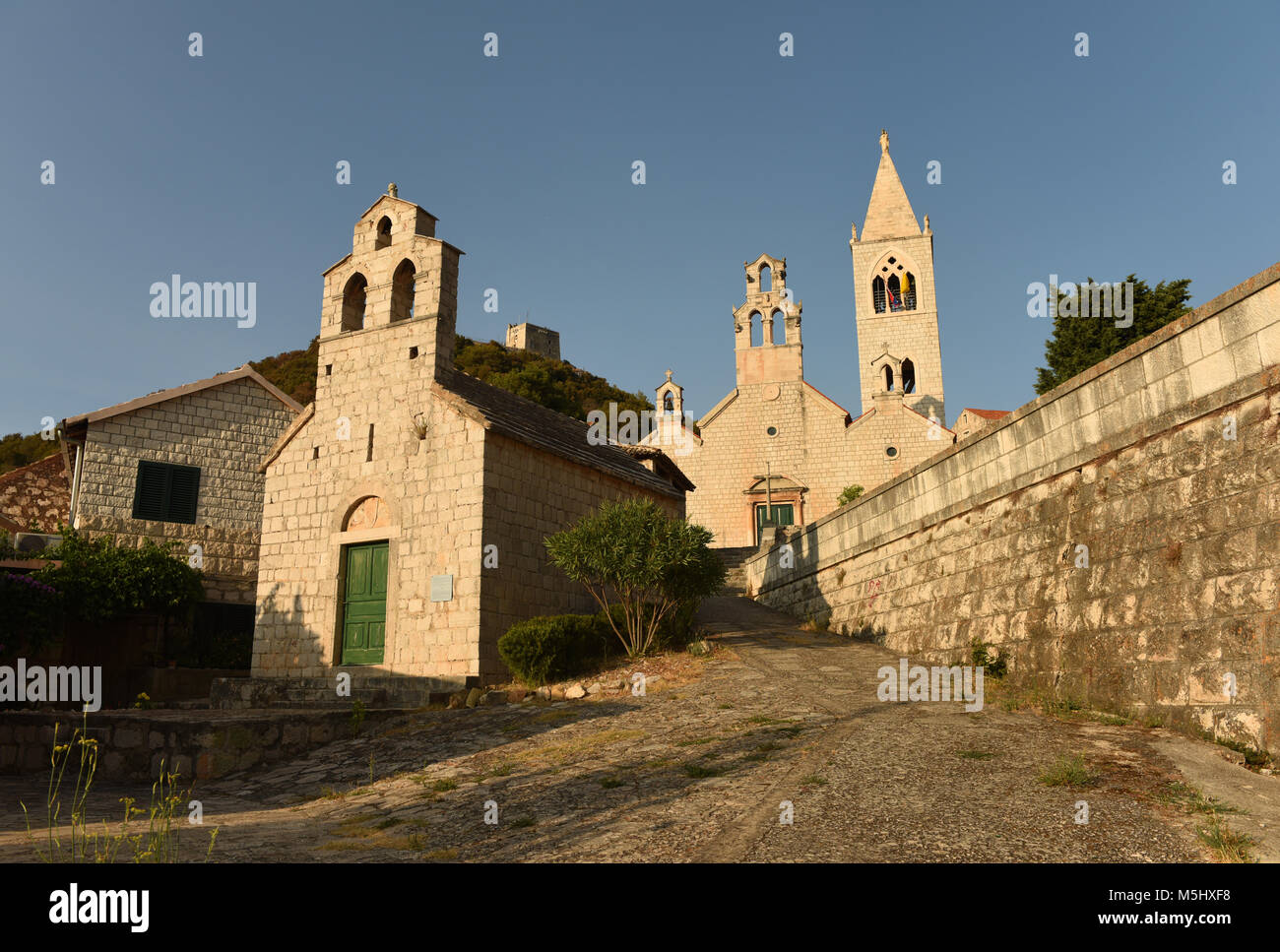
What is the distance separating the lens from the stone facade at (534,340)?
303ft

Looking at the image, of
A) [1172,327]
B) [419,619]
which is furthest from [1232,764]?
[419,619]

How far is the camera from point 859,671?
13023 mm

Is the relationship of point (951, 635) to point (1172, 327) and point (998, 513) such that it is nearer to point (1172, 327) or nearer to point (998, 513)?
point (998, 513)

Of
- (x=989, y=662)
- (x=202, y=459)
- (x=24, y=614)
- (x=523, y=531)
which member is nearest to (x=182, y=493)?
(x=202, y=459)

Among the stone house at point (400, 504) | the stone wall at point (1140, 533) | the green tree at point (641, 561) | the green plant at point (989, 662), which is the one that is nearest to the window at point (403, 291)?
the stone house at point (400, 504)

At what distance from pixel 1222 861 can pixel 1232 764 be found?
2537mm

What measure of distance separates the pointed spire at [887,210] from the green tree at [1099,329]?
2046cm

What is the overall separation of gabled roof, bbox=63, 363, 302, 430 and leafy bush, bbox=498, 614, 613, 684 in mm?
12904

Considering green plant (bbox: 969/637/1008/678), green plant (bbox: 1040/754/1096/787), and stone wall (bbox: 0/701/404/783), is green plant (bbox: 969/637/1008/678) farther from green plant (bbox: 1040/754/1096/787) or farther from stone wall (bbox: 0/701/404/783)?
stone wall (bbox: 0/701/404/783)

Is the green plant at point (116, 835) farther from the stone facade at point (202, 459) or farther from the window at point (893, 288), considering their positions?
the window at point (893, 288)

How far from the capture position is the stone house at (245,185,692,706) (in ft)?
49.3

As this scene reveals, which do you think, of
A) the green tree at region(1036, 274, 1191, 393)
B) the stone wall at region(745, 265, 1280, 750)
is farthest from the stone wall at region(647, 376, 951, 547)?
the stone wall at region(745, 265, 1280, 750)

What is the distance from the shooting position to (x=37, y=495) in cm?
→ 2605

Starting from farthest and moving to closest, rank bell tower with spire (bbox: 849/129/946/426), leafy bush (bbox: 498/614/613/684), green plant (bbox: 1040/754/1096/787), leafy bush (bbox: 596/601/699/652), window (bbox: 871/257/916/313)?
window (bbox: 871/257/916/313) → bell tower with spire (bbox: 849/129/946/426) → leafy bush (bbox: 596/601/699/652) → leafy bush (bbox: 498/614/613/684) → green plant (bbox: 1040/754/1096/787)
